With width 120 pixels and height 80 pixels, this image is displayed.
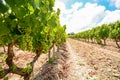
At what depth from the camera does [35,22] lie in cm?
713

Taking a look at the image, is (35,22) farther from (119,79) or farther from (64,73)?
(64,73)

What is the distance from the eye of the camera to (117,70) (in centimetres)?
2045

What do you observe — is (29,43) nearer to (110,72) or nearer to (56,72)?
(56,72)

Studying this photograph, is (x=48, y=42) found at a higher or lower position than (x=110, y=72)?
higher

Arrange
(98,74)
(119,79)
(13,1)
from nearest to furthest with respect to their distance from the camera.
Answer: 1. (13,1)
2. (119,79)
3. (98,74)

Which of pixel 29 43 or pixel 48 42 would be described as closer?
pixel 29 43

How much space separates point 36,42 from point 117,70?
878cm

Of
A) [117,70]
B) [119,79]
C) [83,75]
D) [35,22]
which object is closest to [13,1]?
[35,22]

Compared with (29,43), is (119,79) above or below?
below

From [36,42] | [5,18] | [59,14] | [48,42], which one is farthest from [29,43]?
[59,14]

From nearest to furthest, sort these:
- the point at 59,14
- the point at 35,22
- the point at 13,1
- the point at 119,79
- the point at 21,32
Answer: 1. the point at 13,1
2. the point at 35,22
3. the point at 21,32
4. the point at 119,79
5. the point at 59,14

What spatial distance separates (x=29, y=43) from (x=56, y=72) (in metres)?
10.9

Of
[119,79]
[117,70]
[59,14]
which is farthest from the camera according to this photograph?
[59,14]

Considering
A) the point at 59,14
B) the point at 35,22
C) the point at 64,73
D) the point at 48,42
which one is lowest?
the point at 64,73
